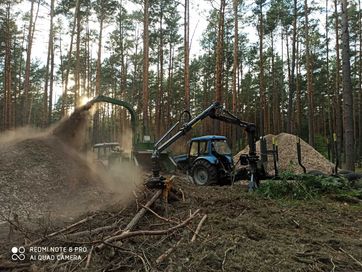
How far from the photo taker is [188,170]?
11.5m

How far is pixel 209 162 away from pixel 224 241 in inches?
258

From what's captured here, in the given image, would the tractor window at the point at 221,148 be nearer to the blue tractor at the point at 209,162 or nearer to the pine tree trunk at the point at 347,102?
the blue tractor at the point at 209,162

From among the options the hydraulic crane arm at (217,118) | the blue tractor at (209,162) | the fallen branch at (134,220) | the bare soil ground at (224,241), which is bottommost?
the bare soil ground at (224,241)

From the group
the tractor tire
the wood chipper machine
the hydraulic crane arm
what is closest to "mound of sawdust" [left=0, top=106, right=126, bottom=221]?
the wood chipper machine

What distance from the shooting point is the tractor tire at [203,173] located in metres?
10.3

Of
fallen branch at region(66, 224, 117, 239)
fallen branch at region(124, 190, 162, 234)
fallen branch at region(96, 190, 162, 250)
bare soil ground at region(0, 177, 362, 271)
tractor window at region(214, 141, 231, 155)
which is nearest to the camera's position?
bare soil ground at region(0, 177, 362, 271)

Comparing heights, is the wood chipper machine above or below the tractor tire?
above

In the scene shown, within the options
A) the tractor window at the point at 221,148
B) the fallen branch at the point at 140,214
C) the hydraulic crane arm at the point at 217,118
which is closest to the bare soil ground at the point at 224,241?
the fallen branch at the point at 140,214

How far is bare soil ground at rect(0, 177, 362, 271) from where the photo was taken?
136 inches

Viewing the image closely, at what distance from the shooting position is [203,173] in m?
10.6

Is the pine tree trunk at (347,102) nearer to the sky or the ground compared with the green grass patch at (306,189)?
nearer to the sky

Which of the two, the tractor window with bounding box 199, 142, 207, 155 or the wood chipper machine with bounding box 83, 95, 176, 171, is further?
the wood chipper machine with bounding box 83, 95, 176, 171

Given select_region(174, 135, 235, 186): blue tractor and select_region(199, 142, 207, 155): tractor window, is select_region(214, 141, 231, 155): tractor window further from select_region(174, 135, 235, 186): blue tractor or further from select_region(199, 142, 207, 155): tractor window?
select_region(199, 142, 207, 155): tractor window

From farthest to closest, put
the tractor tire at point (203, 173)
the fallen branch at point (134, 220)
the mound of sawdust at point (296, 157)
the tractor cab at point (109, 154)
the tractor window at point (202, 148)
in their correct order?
the mound of sawdust at point (296, 157) → the tractor cab at point (109, 154) → the tractor window at point (202, 148) → the tractor tire at point (203, 173) → the fallen branch at point (134, 220)
